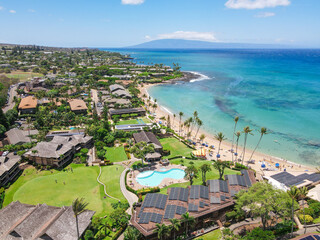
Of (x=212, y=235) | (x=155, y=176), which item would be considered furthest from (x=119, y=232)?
(x=155, y=176)

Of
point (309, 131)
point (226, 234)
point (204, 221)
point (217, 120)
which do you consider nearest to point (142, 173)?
point (204, 221)

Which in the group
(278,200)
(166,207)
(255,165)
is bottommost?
(255,165)

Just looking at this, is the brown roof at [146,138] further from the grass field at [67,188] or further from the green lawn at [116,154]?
the grass field at [67,188]

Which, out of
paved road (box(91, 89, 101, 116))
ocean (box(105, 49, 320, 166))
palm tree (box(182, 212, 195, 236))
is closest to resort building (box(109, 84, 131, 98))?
paved road (box(91, 89, 101, 116))

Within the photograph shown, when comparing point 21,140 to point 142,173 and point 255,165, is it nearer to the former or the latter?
point 142,173

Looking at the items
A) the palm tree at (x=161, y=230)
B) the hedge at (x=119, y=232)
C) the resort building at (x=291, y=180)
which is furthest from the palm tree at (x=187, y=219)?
the resort building at (x=291, y=180)

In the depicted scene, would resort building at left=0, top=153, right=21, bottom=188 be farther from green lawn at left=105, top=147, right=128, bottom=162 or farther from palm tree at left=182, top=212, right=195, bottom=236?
palm tree at left=182, top=212, right=195, bottom=236
